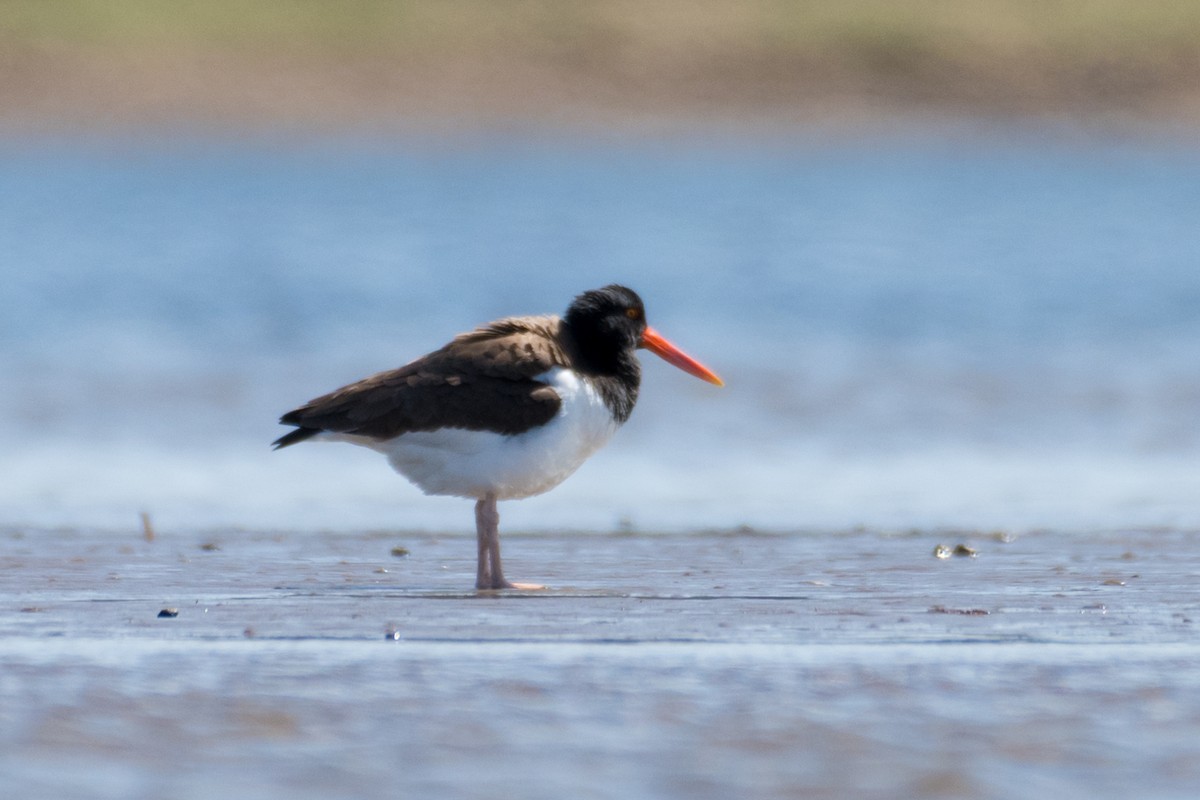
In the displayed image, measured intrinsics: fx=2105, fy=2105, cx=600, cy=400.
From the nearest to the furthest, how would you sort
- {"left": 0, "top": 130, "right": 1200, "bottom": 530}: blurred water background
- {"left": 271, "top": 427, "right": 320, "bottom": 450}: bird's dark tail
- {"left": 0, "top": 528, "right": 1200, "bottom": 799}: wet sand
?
{"left": 0, "top": 528, "right": 1200, "bottom": 799}: wet sand, {"left": 271, "top": 427, "right": 320, "bottom": 450}: bird's dark tail, {"left": 0, "top": 130, "right": 1200, "bottom": 530}: blurred water background

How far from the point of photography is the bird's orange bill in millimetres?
7965

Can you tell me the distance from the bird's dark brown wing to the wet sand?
0.55 m

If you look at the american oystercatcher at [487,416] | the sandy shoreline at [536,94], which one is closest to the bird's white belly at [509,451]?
the american oystercatcher at [487,416]

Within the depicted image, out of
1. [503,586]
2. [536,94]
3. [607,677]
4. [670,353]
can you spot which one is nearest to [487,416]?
[503,586]

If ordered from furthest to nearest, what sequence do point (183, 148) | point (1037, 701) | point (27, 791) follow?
point (183, 148) → point (1037, 701) → point (27, 791)

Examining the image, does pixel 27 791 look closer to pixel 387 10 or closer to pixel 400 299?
pixel 400 299

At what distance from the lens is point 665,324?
17906 millimetres

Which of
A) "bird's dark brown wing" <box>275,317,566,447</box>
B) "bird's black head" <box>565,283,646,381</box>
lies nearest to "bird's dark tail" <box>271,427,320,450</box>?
"bird's dark brown wing" <box>275,317,566,447</box>

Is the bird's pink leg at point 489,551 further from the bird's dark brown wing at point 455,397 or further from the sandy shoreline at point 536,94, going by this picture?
the sandy shoreline at point 536,94

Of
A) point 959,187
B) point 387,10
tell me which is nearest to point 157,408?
point 959,187

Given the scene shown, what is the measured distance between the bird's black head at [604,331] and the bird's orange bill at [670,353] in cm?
27

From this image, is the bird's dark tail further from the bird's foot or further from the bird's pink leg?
the bird's foot

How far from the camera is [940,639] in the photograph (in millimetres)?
5648

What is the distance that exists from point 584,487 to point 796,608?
3.86 meters
